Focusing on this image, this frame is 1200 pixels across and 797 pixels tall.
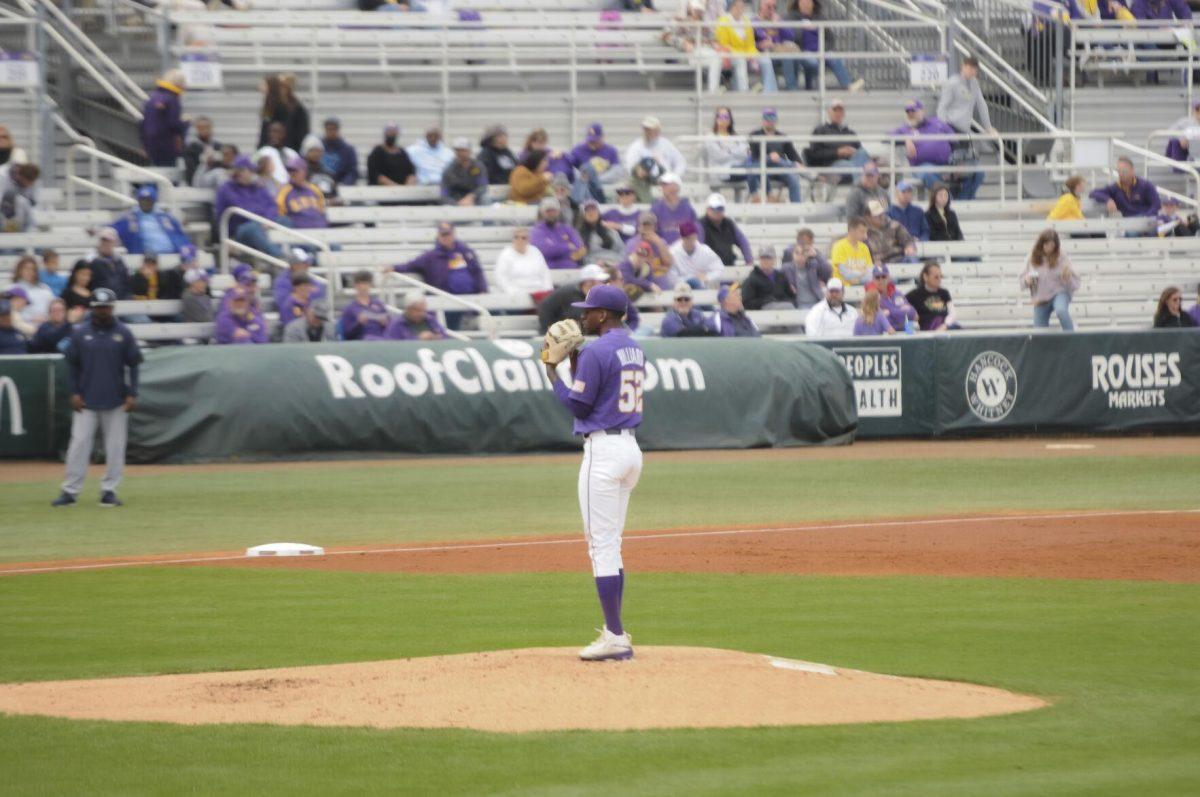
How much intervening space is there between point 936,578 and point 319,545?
521cm

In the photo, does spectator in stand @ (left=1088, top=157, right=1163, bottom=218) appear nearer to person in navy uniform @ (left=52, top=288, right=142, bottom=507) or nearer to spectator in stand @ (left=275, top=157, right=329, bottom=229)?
spectator in stand @ (left=275, top=157, right=329, bottom=229)

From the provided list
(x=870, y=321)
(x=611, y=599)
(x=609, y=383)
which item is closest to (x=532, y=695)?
(x=611, y=599)

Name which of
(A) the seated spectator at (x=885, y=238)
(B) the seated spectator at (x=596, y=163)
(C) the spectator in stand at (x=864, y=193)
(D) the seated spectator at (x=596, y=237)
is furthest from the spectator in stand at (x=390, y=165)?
(A) the seated spectator at (x=885, y=238)

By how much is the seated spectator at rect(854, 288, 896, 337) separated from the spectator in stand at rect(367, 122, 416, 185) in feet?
24.2

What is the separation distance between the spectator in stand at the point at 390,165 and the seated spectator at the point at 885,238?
7018 millimetres

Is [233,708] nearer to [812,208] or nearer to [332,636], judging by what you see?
[332,636]

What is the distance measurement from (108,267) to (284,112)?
5196mm

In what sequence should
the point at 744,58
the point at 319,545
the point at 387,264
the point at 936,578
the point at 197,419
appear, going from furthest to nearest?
1. the point at 744,58
2. the point at 387,264
3. the point at 197,419
4. the point at 319,545
5. the point at 936,578

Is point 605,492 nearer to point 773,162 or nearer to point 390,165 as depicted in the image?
point 390,165

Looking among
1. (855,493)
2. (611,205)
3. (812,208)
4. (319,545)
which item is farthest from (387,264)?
(319,545)

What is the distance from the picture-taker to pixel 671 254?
25.8m

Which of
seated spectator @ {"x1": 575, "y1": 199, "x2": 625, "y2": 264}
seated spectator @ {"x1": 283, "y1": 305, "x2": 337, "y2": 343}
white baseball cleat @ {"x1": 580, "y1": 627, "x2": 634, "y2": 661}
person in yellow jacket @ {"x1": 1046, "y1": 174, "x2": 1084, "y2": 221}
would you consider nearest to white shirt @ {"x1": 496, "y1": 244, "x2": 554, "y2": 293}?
seated spectator @ {"x1": 575, "y1": 199, "x2": 625, "y2": 264}

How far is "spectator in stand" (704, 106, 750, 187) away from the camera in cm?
2875

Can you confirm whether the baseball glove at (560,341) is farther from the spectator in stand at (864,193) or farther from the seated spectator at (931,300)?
the spectator in stand at (864,193)
